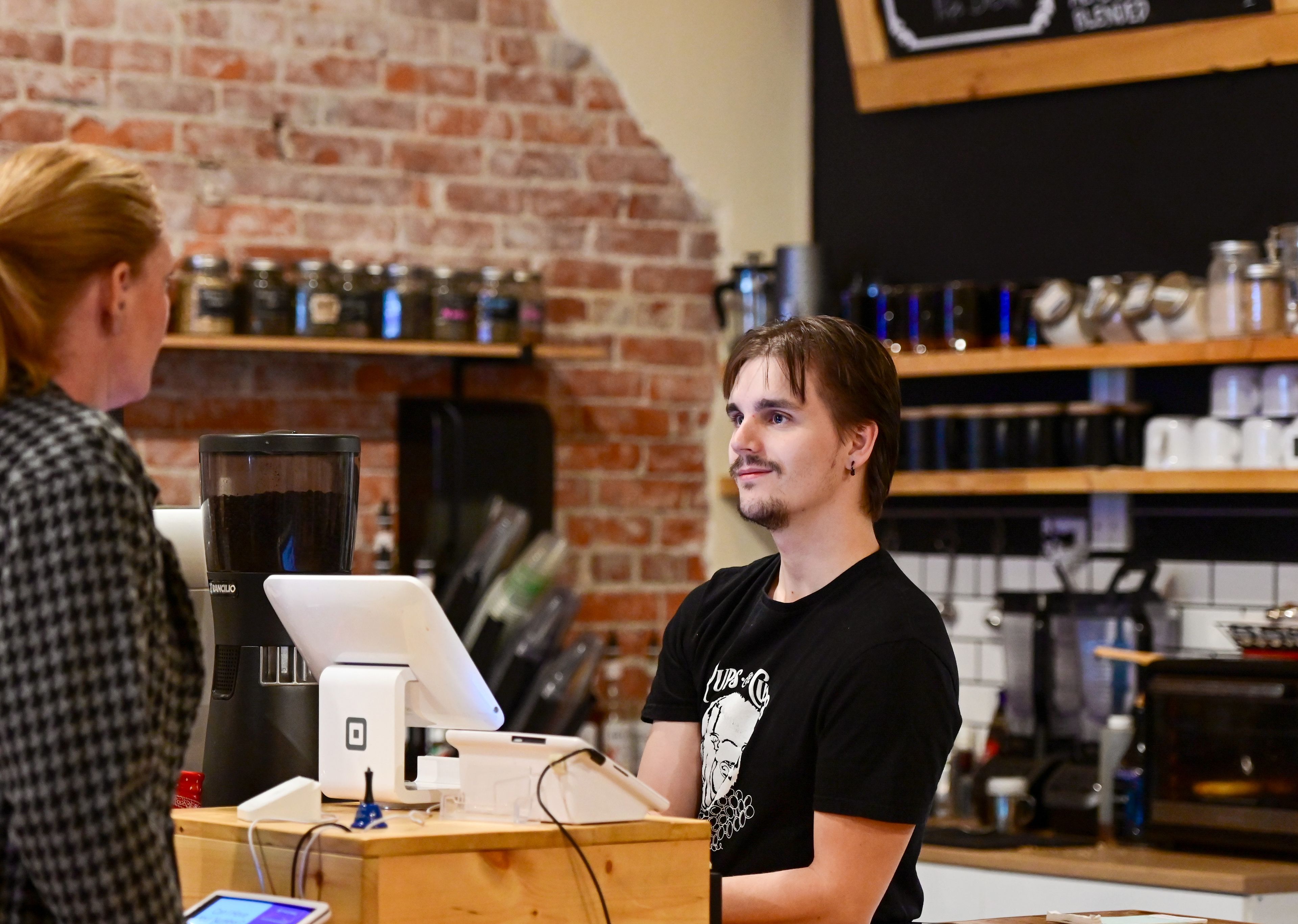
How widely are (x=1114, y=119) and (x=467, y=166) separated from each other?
4.95 feet

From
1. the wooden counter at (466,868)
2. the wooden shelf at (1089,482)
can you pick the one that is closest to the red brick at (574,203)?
the wooden shelf at (1089,482)

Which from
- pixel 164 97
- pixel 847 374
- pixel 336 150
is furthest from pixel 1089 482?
pixel 164 97

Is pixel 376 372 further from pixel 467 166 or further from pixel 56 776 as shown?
pixel 56 776

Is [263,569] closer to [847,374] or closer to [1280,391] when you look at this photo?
[847,374]

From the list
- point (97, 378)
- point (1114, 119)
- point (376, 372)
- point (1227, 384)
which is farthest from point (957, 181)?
point (97, 378)

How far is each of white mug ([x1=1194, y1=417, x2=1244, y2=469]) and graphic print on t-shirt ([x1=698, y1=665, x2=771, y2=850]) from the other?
71.8 inches

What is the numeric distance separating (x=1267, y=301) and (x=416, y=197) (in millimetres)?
1913

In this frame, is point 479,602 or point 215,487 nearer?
point 215,487

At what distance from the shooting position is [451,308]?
13.1 ft

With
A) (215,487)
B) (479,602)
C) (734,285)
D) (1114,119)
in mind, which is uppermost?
(1114,119)

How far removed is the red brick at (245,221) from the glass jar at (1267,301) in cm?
208

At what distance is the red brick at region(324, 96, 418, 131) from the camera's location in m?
4.17

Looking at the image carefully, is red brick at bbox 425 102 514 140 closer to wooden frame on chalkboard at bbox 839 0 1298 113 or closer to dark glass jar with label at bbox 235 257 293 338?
dark glass jar with label at bbox 235 257 293 338

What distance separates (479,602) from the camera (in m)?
3.94
